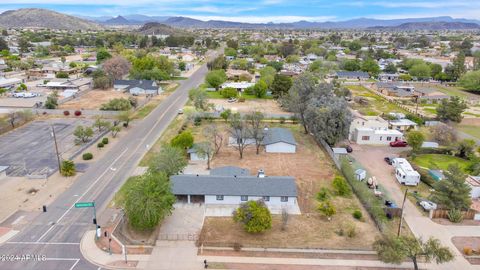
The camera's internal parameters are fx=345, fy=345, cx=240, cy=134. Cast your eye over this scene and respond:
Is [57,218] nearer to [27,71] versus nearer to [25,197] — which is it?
[25,197]

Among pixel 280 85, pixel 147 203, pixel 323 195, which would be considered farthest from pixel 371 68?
pixel 147 203

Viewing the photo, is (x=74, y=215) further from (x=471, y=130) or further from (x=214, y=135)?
(x=471, y=130)

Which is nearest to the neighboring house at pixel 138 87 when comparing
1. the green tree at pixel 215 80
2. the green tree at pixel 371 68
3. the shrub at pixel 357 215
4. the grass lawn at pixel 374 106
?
the green tree at pixel 215 80

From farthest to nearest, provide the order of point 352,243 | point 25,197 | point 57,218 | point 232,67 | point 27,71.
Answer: point 232,67
point 27,71
point 25,197
point 57,218
point 352,243

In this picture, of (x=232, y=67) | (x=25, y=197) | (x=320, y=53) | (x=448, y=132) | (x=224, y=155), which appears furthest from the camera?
(x=320, y=53)

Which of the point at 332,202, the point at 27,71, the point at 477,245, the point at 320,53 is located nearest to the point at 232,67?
the point at 320,53

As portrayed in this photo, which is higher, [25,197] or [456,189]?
[456,189]

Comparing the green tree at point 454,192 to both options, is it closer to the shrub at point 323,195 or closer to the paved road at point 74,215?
the shrub at point 323,195

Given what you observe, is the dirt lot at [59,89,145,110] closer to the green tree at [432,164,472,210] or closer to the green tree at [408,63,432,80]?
the green tree at [432,164,472,210]
